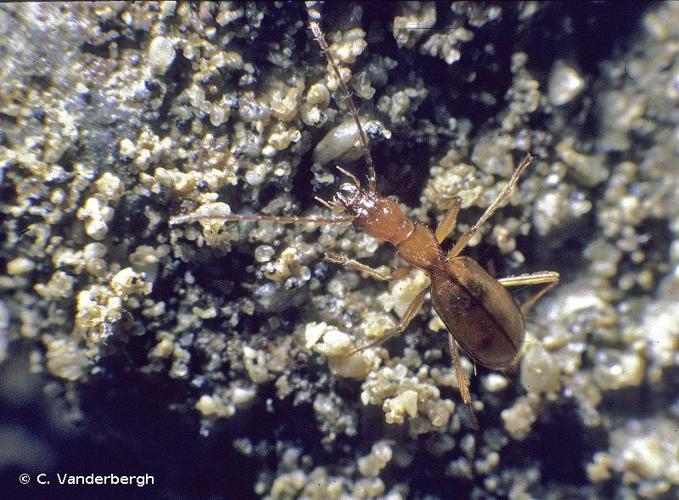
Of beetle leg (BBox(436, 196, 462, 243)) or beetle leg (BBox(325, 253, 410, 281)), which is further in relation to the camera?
beetle leg (BBox(436, 196, 462, 243))

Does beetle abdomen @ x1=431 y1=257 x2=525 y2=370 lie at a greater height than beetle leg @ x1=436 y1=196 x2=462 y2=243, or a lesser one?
lesser

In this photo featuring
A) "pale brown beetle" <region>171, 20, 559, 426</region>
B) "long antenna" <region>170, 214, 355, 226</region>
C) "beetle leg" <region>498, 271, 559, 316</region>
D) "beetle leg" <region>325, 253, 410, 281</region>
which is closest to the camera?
"long antenna" <region>170, 214, 355, 226</region>

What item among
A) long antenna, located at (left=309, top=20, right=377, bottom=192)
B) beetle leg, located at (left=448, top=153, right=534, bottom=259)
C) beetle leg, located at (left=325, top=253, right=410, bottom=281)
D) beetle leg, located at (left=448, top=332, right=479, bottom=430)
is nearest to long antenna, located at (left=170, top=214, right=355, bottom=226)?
beetle leg, located at (left=325, top=253, right=410, bottom=281)

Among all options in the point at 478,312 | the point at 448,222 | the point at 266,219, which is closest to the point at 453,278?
the point at 478,312

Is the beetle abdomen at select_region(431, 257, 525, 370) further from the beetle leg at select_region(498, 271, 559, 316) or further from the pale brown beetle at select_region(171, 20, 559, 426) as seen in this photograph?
the beetle leg at select_region(498, 271, 559, 316)

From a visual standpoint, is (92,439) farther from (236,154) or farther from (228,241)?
(236,154)

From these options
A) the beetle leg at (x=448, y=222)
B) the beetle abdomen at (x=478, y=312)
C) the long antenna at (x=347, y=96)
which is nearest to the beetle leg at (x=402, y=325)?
the beetle abdomen at (x=478, y=312)
